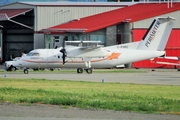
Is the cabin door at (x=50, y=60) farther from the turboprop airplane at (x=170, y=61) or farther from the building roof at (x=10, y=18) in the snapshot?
the building roof at (x=10, y=18)

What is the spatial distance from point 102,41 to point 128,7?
999cm

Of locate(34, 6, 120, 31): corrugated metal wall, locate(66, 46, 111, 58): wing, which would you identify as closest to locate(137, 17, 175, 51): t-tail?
locate(66, 46, 111, 58): wing

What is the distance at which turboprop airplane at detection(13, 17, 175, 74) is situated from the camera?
2058 inches

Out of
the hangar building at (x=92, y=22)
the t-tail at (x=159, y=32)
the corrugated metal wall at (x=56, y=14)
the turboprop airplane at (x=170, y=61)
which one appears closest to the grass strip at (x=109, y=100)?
the t-tail at (x=159, y=32)

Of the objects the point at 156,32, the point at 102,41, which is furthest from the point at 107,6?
the point at 156,32

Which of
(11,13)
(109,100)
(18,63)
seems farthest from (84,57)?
(109,100)

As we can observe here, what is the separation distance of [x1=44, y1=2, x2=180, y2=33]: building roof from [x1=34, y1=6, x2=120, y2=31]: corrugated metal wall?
148 centimetres

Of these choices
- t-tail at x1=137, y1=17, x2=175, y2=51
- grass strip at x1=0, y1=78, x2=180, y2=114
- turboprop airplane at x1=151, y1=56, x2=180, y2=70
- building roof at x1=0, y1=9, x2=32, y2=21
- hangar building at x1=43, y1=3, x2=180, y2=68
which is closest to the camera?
grass strip at x1=0, y1=78, x2=180, y2=114

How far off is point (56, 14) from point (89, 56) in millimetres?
25733

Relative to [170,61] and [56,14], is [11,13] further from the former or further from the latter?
[170,61]

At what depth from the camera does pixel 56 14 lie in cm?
7806

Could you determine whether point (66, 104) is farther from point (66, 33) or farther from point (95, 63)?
point (66, 33)

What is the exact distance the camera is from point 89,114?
17.4 meters

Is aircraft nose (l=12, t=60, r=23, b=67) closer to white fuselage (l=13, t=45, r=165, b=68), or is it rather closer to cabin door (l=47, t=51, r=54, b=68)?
white fuselage (l=13, t=45, r=165, b=68)
